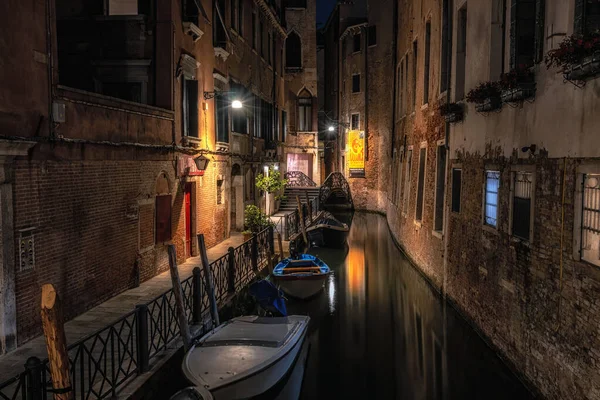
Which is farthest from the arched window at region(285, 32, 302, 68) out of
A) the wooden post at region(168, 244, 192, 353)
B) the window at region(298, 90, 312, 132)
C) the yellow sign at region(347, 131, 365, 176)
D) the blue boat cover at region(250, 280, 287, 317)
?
the wooden post at region(168, 244, 192, 353)

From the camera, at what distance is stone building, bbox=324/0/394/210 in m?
33.8

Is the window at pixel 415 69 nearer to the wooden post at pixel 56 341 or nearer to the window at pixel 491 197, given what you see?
the window at pixel 491 197

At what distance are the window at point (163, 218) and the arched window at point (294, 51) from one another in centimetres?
2325

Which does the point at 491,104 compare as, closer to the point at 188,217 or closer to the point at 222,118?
the point at 188,217

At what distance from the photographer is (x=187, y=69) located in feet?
42.9

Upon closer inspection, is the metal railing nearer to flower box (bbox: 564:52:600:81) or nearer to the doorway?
the doorway

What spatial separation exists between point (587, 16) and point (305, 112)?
94.2 feet

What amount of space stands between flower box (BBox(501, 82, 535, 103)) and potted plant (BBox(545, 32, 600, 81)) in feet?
4.30

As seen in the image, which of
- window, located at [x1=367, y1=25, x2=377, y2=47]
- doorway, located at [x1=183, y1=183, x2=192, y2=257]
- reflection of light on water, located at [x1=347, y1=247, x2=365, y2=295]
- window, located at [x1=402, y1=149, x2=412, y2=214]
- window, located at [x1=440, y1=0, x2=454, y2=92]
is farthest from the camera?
window, located at [x1=367, y1=25, x2=377, y2=47]

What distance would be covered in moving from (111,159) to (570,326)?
794 cm

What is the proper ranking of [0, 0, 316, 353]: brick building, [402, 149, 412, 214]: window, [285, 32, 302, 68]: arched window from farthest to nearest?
[285, 32, 302, 68]: arched window, [402, 149, 412, 214]: window, [0, 0, 316, 353]: brick building

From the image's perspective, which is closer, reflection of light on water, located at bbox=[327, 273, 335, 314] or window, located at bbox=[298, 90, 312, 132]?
reflection of light on water, located at bbox=[327, 273, 335, 314]

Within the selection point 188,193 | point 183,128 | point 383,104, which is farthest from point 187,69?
point 383,104

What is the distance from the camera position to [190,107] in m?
13.6
